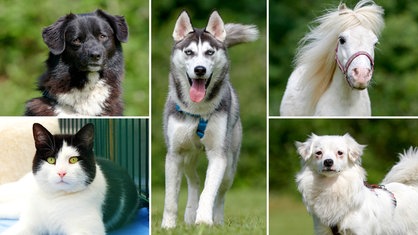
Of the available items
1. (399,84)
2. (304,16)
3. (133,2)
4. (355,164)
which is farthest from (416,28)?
(355,164)

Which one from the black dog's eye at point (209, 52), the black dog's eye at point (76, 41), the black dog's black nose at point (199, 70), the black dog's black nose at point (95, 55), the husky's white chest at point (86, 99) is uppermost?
the black dog's eye at point (76, 41)

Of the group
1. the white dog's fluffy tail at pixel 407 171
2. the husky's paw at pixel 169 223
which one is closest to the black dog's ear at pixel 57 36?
the husky's paw at pixel 169 223

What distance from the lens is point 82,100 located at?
19.5 ft

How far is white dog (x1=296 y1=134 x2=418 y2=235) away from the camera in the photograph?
5.61 m

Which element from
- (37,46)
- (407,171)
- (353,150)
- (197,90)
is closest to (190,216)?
(197,90)

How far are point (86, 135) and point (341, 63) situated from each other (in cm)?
188

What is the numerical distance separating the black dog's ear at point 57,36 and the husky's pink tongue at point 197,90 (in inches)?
36.6

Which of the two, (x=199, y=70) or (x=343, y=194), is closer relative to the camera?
(x=343, y=194)

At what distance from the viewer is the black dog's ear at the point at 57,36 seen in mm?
5809

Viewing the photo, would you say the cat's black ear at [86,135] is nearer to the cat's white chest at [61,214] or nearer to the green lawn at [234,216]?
the cat's white chest at [61,214]

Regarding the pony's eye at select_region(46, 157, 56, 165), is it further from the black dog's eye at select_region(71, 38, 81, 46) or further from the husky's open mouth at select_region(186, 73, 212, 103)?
the husky's open mouth at select_region(186, 73, 212, 103)

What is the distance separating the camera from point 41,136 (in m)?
5.62

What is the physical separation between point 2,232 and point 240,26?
2461 millimetres

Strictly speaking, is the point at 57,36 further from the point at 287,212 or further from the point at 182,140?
the point at 287,212
